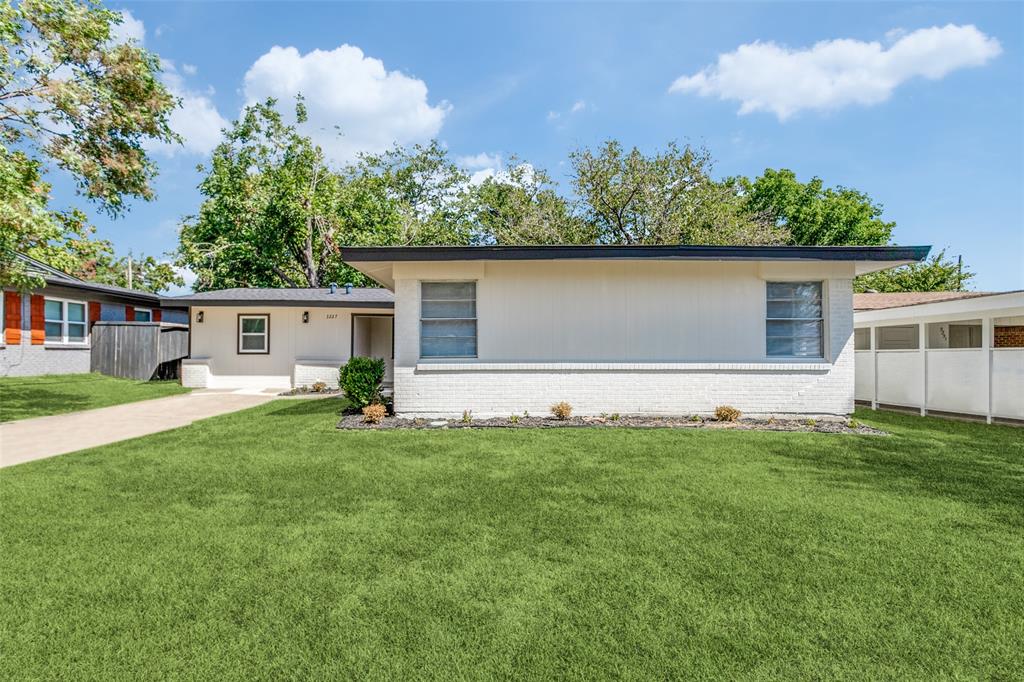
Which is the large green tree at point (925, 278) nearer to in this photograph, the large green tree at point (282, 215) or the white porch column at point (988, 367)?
the white porch column at point (988, 367)

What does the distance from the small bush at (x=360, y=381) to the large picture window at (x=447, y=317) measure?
1234mm

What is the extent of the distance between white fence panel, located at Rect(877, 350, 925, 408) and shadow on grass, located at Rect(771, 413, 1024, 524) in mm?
2002

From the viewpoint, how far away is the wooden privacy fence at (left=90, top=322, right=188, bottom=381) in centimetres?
1750

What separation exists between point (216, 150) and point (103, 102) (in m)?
15.3

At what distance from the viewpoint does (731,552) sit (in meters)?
3.44

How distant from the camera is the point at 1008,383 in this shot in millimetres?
8719

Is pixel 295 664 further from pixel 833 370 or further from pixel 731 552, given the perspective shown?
pixel 833 370

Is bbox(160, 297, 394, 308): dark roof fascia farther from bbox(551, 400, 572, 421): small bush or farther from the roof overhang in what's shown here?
bbox(551, 400, 572, 421): small bush

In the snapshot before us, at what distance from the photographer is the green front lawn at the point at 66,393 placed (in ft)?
35.3

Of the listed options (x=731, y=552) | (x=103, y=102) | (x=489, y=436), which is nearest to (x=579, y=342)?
(x=489, y=436)

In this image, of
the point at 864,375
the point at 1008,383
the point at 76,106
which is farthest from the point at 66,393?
the point at 1008,383

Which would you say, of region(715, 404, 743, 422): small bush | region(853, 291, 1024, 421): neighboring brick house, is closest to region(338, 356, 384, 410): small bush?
region(715, 404, 743, 422): small bush

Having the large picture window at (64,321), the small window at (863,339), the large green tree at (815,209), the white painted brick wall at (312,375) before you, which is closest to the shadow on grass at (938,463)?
the small window at (863,339)

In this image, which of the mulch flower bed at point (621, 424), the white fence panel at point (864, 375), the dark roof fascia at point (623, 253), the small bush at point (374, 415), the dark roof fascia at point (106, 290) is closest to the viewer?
the mulch flower bed at point (621, 424)
